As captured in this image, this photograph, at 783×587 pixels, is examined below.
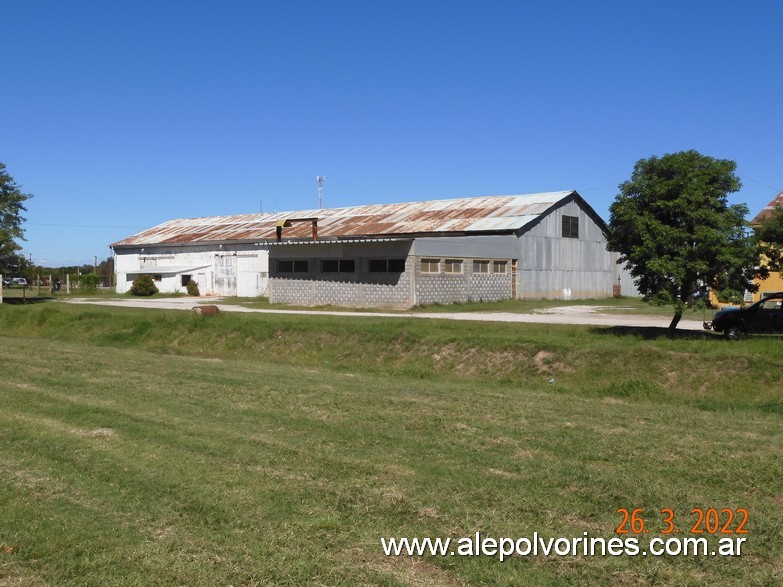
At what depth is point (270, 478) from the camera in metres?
8.09

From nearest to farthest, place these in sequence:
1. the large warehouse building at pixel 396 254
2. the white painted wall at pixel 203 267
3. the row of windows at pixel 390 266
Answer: the row of windows at pixel 390 266 < the large warehouse building at pixel 396 254 < the white painted wall at pixel 203 267

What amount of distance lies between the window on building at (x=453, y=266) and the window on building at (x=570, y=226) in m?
11.7

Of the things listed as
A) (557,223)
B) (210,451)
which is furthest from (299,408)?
(557,223)

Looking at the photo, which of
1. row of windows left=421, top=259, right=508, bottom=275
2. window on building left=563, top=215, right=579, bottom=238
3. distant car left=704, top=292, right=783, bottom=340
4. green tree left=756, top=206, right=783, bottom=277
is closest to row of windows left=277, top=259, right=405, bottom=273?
row of windows left=421, top=259, right=508, bottom=275

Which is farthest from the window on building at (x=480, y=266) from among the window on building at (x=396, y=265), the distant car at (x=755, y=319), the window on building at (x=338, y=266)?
the distant car at (x=755, y=319)

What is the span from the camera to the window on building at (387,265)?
133ft

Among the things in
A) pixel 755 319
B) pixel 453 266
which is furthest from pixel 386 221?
pixel 755 319

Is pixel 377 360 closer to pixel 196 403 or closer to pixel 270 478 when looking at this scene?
pixel 196 403

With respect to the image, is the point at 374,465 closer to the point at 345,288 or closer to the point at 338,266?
the point at 345,288

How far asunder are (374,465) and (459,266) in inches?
1358

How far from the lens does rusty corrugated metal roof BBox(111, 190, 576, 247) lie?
4998cm

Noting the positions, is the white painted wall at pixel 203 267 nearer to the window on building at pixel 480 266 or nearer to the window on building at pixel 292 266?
the window on building at pixel 292 266

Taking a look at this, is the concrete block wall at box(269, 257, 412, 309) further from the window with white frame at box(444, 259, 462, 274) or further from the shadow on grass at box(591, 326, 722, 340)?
the shadow on grass at box(591, 326, 722, 340)

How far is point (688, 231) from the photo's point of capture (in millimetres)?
20547
